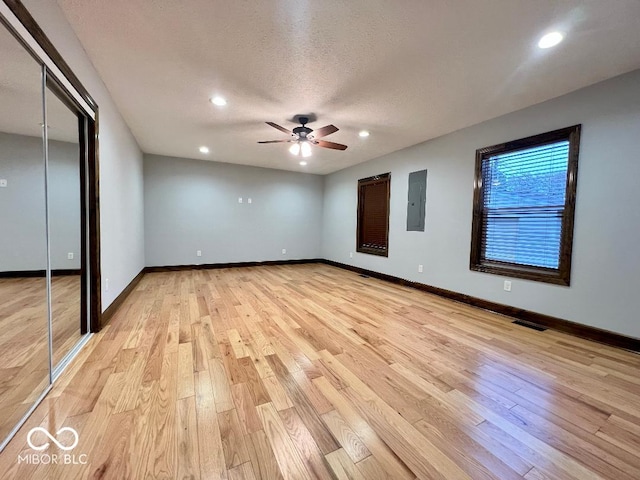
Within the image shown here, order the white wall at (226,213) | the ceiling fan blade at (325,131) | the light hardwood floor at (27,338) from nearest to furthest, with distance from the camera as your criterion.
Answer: the light hardwood floor at (27,338) < the ceiling fan blade at (325,131) < the white wall at (226,213)

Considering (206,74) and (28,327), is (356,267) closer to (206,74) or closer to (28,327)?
(206,74)

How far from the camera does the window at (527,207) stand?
271 cm

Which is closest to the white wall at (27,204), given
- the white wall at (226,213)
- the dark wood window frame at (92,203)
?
the dark wood window frame at (92,203)

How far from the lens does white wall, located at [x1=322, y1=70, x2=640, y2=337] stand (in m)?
2.32

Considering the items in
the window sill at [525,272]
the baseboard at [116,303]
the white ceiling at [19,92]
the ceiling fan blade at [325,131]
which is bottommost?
the baseboard at [116,303]

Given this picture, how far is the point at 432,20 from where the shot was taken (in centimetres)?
175

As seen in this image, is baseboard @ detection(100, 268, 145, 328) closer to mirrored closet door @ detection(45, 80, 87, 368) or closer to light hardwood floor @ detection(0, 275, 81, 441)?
mirrored closet door @ detection(45, 80, 87, 368)

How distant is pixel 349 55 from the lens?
2119mm

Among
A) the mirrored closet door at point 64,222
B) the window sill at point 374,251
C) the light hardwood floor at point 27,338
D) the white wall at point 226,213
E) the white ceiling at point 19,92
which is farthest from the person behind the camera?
the white wall at point 226,213

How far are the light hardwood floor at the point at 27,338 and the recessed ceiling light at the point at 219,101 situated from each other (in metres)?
2.24
